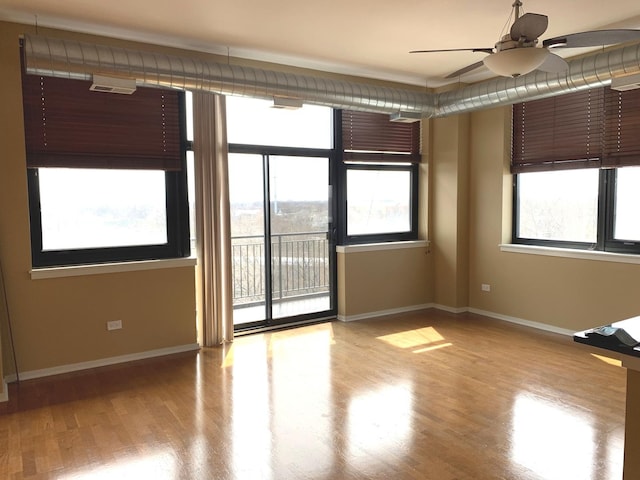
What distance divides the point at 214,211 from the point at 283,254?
1.13 m

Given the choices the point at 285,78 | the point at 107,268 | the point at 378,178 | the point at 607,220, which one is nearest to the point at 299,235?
the point at 378,178

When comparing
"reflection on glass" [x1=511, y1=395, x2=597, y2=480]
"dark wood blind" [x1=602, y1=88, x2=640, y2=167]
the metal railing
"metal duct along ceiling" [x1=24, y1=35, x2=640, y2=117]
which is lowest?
"reflection on glass" [x1=511, y1=395, x2=597, y2=480]

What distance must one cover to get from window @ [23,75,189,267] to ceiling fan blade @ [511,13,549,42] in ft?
10.2

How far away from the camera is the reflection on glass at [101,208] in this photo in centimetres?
430

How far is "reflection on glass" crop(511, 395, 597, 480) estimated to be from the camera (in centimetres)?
273

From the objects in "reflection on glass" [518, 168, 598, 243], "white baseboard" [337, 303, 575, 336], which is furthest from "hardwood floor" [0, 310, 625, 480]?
"reflection on glass" [518, 168, 598, 243]

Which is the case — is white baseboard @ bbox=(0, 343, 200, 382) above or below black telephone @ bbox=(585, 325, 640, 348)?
below

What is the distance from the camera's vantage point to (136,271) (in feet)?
15.0

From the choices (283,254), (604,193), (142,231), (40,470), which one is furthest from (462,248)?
(40,470)

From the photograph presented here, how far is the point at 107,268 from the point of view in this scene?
14.5ft

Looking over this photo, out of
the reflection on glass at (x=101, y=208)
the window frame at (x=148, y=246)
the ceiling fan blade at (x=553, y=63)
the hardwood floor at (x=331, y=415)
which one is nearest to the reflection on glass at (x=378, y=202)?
the hardwood floor at (x=331, y=415)

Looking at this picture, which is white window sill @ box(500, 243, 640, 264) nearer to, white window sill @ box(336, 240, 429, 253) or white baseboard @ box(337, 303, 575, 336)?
white baseboard @ box(337, 303, 575, 336)

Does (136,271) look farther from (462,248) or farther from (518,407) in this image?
(462,248)

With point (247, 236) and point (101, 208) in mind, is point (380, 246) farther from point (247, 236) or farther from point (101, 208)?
point (101, 208)
